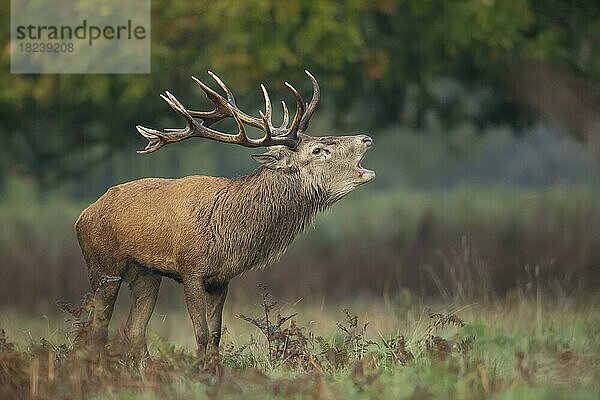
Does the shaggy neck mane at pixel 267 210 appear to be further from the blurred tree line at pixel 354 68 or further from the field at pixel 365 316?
the blurred tree line at pixel 354 68

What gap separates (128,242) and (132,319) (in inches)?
24.8

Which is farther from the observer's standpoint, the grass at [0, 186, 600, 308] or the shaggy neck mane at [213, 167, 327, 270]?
the grass at [0, 186, 600, 308]

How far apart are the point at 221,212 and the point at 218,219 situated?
0.06 m

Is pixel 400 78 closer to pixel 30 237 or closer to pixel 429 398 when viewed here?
pixel 30 237

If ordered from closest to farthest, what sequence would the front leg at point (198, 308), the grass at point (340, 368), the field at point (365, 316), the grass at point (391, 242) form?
the grass at point (340, 368) → the field at point (365, 316) → the front leg at point (198, 308) → the grass at point (391, 242)

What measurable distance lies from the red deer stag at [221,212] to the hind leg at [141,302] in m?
0.16

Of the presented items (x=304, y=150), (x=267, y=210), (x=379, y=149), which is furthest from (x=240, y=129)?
(x=379, y=149)

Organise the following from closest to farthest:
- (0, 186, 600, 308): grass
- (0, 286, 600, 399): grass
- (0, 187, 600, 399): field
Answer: (0, 286, 600, 399): grass, (0, 187, 600, 399): field, (0, 186, 600, 308): grass

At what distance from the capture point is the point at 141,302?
9.20m

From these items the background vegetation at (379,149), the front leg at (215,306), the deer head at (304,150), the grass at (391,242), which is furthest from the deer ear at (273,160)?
the grass at (391,242)

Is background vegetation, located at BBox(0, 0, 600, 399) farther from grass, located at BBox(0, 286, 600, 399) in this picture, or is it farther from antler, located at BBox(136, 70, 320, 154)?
antler, located at BBox(136, 70, 320, 154)

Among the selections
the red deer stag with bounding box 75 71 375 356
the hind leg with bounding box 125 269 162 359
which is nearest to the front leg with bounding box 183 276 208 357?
the red deer stag with bounding box 75 71 375 356

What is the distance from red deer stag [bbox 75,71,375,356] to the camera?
28.3 feet

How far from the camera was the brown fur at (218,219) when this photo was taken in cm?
861
